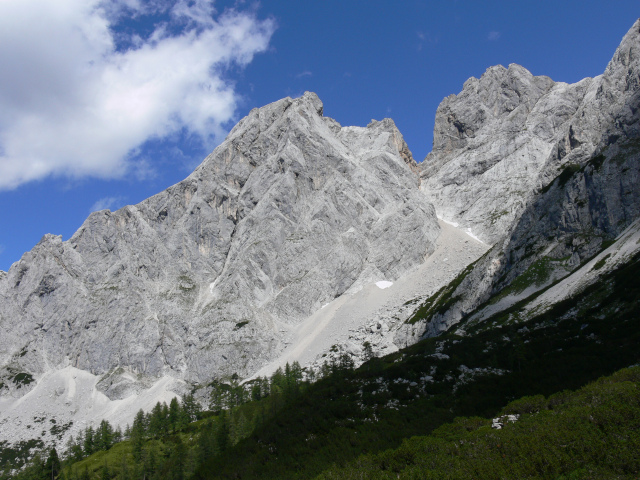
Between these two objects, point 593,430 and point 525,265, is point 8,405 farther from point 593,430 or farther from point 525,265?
point 593,430

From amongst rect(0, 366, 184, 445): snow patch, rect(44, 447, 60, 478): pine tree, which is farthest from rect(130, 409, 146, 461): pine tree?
rect(0, 366, 184, 445): snow patch

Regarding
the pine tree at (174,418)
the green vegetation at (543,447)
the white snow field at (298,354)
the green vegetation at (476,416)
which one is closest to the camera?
the green vegetation at (543,447)

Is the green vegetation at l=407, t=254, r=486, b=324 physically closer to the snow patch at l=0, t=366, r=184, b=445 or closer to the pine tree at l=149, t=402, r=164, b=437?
the pine tree at l=149, t=402, r=164, b=437

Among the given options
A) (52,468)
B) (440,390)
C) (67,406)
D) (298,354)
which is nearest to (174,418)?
(52,468)

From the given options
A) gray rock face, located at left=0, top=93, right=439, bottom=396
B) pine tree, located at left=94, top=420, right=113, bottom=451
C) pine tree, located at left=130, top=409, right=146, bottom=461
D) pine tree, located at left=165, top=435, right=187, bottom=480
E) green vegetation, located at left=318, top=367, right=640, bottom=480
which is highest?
gray rock face, located at left=0, top=93, right=439, bottom=396

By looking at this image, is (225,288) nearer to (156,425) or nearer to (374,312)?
(374,312)

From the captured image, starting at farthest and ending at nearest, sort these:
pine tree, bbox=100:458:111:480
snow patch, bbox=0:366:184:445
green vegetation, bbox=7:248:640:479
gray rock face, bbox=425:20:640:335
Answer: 1. snow patch, bbox=0:366:184:445
2. gray rock face, bbox=425:20:640:335
3. pine tree, bbox=100:458:111:480
4. green vegetation, bbox=7:248:640:479

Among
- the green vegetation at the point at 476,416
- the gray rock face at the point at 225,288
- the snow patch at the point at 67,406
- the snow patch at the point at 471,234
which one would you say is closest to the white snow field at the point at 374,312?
the snow patch at the point at 471,234

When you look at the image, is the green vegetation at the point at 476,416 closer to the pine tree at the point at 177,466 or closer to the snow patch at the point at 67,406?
the pine tree at the point at 177,466

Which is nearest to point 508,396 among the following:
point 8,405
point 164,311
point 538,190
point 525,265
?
point 525,265

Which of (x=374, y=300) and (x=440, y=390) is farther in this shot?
(x=374, y=300)

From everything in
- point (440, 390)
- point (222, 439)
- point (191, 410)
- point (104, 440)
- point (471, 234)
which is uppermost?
point (471, 234)

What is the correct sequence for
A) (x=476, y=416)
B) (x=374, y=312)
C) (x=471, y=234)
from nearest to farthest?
1. (x=476, y=416)
2. (x=374, y=312)
3. (x=471, y=234)

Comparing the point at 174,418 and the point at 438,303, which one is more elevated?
the point at 174,418
